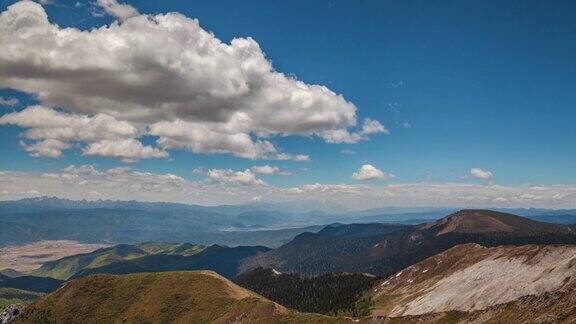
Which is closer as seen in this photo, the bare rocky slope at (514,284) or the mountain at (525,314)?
the mountain at (525,314)

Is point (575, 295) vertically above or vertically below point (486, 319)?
above

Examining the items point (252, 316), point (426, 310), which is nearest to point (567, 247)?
point (426, 310)

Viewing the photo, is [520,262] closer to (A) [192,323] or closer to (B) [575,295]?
(B) [575,295]

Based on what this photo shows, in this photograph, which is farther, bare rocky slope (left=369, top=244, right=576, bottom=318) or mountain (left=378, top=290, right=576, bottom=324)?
bare rocky slope (left=369, top=244, right=576, bottom=318)

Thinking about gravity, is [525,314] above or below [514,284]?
below

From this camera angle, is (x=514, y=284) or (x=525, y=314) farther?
(x=514, y=284)

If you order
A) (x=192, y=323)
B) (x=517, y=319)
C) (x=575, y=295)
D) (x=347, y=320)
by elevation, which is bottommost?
(x=192, y=323)

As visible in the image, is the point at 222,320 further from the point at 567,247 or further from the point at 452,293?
the point at 567,247

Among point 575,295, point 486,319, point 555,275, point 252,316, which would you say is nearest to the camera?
point 575,295

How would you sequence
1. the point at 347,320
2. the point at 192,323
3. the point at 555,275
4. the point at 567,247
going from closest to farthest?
1. the point at 555,275
2. the point at 347,320
3. the point at 567,247
4. the point at 192,323

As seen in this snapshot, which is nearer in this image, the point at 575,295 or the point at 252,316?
the point at 575,295
